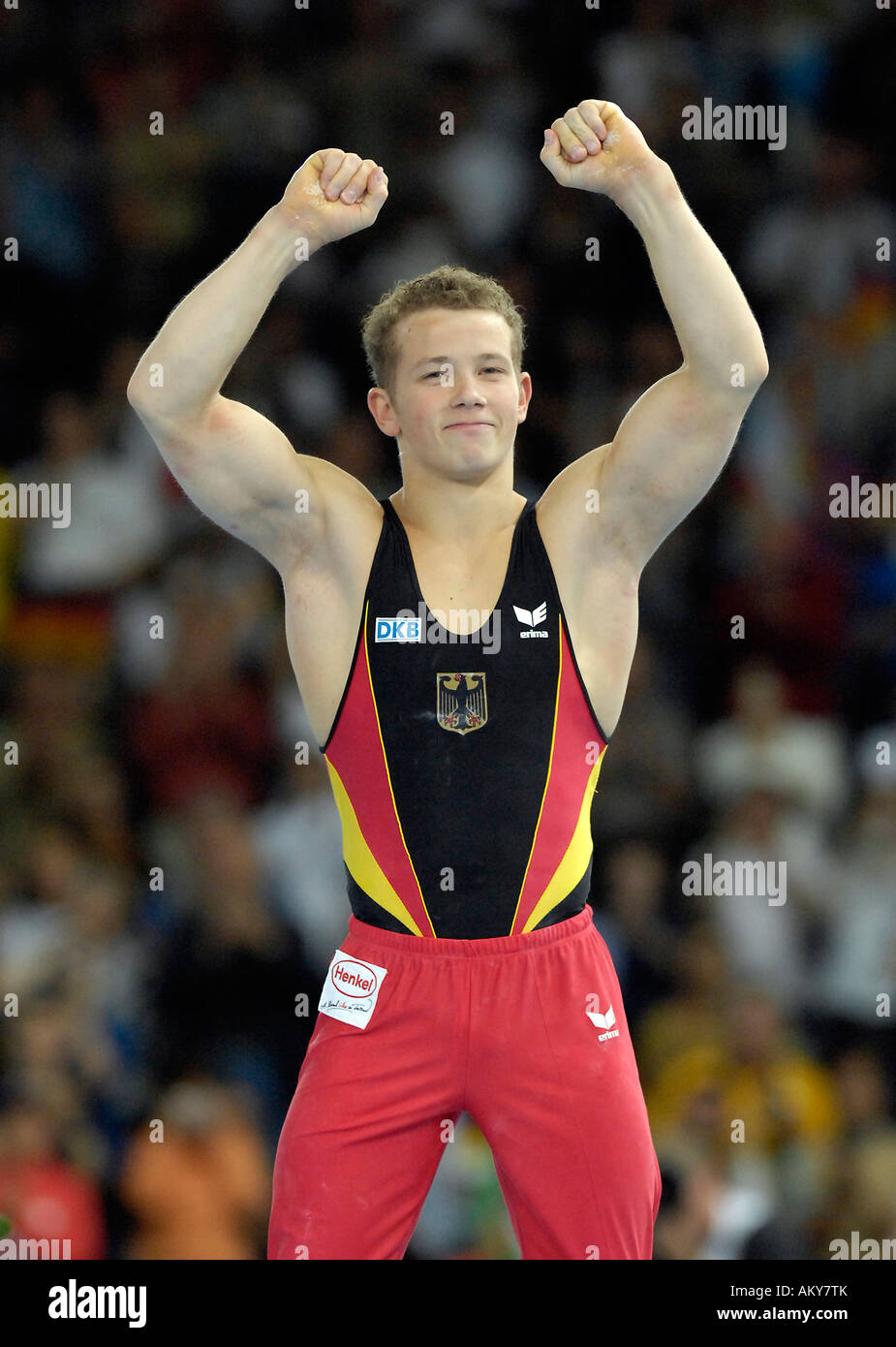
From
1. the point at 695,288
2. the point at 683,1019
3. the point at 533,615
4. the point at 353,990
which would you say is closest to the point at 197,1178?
the point at 683,1019

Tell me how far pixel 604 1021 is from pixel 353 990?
57cm

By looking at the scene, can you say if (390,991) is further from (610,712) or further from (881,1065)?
(881,1065)

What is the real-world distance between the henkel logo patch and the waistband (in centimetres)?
6

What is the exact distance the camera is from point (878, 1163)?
6051 millimetres

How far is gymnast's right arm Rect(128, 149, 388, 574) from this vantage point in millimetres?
3492

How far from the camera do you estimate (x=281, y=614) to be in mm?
7180

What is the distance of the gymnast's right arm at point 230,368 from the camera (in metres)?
3.49

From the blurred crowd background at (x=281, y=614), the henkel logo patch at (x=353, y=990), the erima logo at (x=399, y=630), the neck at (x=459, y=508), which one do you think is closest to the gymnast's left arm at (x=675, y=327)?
the neck at (x=459, y=508)

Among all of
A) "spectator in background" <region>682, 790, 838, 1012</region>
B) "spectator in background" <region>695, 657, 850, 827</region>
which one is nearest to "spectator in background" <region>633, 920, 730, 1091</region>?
"spectator in background" <region>682, 790, 838, 1012</region>

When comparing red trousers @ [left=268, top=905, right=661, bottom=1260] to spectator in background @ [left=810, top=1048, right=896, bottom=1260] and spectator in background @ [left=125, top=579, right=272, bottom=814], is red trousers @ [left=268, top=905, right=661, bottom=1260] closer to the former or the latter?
spectator in background @ [left=810, top=1048, right=896, bottom=1260]

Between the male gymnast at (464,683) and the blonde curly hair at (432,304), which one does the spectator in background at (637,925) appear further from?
the blonde curly hair at (432,304)

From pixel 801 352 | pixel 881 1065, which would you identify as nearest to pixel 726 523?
pixel 801 352

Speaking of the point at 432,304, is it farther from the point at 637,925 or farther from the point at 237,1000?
the point at 637,925
